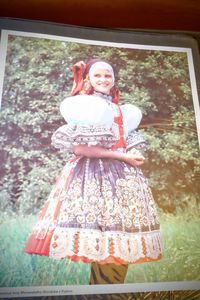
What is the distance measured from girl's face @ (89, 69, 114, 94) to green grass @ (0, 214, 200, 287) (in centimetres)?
32

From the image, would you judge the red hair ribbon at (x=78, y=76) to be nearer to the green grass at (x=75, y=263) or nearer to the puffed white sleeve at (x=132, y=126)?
the puffed white sleeve at (x=132, y=126)

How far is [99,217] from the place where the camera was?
67 cm

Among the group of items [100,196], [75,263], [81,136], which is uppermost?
[81,136]

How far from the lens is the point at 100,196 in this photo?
2.25ft

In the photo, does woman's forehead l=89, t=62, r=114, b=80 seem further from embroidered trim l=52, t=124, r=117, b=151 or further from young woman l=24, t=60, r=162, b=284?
embroidered trim l=52, t=124, r=117, b=151

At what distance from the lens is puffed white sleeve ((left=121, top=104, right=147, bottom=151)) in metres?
0.75

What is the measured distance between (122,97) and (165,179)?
216 mm

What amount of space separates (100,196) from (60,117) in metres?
0.20

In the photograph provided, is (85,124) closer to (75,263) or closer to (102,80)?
Answer: (102,80)

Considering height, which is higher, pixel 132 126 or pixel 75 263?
pixel 132 126

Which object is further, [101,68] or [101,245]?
[101,68]

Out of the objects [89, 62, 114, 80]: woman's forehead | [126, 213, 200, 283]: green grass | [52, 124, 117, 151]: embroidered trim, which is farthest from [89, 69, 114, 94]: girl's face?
[126, 213, 200, 283]: green grass

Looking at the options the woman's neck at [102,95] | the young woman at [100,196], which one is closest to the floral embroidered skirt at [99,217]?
the young woman at [100,196]

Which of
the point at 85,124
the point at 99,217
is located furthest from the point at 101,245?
A: the point at 85,124
